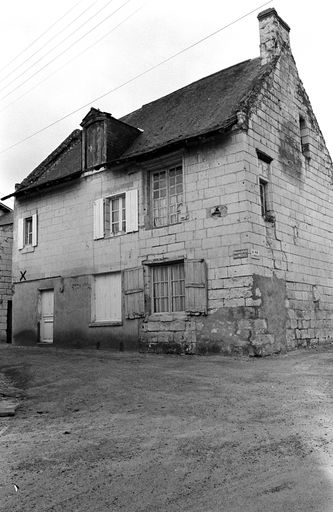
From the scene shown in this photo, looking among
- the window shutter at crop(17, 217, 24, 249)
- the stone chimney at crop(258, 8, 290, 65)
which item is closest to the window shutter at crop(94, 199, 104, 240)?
the window shutter at crop(17, 217, 24, 249)

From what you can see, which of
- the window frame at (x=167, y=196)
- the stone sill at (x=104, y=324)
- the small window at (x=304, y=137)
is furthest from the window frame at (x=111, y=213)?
the small window at (x=304, y=137)

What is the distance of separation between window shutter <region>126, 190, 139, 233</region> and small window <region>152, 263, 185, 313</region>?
134 cm

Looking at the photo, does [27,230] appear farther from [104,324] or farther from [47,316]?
[104,324]

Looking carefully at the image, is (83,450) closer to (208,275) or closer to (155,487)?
(155,487)

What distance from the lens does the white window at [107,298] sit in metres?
→ 13.4

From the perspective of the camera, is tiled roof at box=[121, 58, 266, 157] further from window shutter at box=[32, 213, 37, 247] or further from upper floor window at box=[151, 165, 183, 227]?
window shutter at box=[32, 213, 37, 247]

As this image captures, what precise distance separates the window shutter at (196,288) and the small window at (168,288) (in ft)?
1.61

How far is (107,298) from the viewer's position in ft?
44.7

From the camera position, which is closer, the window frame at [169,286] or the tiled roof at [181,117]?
the window frame at [169,286]

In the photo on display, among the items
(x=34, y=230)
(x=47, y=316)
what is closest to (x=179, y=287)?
(x=47, y=316)

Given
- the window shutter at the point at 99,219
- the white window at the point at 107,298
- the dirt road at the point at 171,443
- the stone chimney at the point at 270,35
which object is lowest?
the dirt road at the point at 171,443

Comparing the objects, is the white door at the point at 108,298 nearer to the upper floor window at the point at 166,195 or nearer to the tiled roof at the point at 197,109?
the upper floor window at the point at 166,195

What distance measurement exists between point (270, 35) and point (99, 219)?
Answer: 7.08 meters

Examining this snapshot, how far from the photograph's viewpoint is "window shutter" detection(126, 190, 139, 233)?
13150mm
